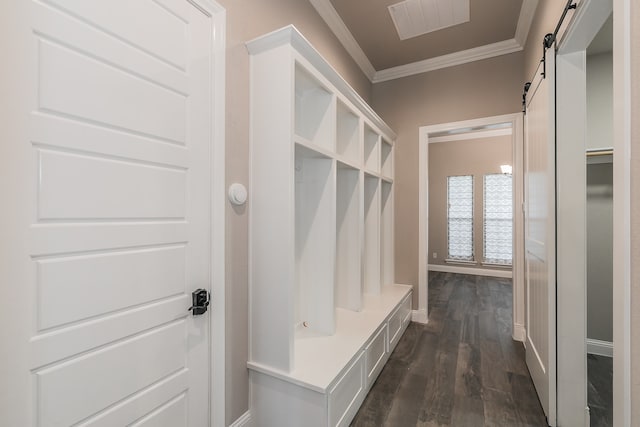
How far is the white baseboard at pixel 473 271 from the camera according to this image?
591cm

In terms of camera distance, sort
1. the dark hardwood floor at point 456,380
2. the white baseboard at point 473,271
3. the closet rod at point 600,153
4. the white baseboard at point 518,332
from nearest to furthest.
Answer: the dark hardwood floor at point 456,380 → the closet rod at point 600,153 → the white baseboard at point 518,332 → the white baseboard at point 473,271

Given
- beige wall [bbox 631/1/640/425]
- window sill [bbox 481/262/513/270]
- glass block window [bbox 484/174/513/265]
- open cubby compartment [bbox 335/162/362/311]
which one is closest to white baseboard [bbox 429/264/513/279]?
window sill [bbox 481/262/513/270]

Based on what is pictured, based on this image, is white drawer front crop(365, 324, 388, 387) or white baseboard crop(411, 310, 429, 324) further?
white baseboard crop(411, 310, 429, 324)

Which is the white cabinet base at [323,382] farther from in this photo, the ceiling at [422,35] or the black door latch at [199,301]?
the ceiling at [422,35]

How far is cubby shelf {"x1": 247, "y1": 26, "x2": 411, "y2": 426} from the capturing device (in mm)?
1588

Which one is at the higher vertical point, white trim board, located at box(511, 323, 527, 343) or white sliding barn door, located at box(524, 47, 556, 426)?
white sliding barn door, located at box(524, 47, 556, 426)

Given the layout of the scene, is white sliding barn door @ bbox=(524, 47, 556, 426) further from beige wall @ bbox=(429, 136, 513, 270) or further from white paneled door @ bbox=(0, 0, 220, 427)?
beige wall @ bbox=(429, 136, 513, 270)

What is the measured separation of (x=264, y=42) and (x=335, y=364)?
1904 mm

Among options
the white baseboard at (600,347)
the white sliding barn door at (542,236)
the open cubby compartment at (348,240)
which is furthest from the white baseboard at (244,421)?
the white baseboard at (600,347)

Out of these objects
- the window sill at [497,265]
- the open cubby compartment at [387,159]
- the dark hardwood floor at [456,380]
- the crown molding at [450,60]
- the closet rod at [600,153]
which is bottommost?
the dark hardwood floor at [456,380]

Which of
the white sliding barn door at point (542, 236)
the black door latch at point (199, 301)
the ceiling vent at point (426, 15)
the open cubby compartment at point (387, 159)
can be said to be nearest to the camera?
the black door latch at point (199, 301)

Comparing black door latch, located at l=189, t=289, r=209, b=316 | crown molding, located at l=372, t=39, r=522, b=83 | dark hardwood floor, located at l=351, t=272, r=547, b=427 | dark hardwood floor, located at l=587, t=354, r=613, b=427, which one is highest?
crown molding, located at l=372, t=39, r=522, b=83

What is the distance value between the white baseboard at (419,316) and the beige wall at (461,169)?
3.53 meters

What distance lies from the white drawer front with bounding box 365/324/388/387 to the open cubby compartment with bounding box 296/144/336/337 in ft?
1.10
